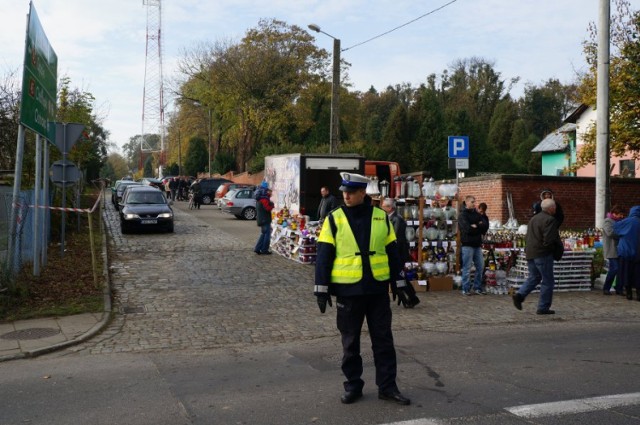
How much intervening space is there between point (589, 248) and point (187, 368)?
8934 millimetres

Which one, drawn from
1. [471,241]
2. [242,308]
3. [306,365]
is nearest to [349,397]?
[306,365]

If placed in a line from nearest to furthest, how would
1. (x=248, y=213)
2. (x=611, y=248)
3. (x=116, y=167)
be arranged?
(x=611, y=248) < (x=248, y=213) < (x=116, y=167)

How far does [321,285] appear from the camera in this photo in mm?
5555

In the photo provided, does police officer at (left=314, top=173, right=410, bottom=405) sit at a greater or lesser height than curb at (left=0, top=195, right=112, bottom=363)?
greater

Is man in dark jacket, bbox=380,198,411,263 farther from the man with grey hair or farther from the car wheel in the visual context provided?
the car wheel

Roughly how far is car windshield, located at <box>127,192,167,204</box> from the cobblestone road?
22.7 feet

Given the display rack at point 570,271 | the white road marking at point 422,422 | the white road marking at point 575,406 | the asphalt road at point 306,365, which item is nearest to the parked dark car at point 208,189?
the asphalt road at point 306,365

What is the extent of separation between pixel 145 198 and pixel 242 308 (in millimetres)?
13408

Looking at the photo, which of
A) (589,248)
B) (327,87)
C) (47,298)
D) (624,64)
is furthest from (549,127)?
(47,298)

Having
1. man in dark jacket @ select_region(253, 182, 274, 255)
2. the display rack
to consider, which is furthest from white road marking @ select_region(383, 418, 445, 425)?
man in dark jacket @ select_region(253, 182, 274, 255)

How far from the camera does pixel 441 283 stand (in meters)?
12.4

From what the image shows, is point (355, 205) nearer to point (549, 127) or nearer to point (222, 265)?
point (222, 265)

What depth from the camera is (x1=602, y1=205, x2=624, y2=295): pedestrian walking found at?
11.9 m

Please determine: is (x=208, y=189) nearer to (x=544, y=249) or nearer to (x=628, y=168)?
(x=628, y=168)
